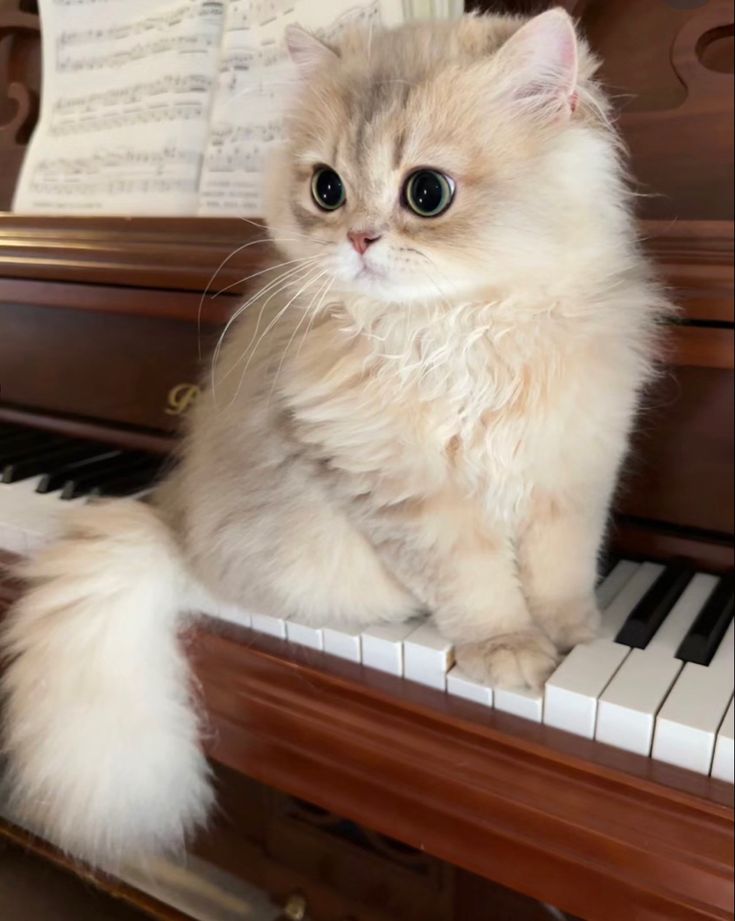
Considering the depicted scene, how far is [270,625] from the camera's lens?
3.38 ft

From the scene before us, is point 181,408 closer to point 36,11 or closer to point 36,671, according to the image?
point 36,671

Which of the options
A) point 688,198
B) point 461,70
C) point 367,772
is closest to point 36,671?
point 367,772

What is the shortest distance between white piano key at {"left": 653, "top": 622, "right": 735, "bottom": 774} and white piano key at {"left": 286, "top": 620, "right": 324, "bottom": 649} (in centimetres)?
42

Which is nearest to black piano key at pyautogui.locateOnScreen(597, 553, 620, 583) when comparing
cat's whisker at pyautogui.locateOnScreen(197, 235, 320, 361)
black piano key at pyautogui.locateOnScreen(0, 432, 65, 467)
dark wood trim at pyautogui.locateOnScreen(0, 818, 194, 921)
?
cat's whisker at pyautogui.locateOnScreen(197, 235, 320, 361)

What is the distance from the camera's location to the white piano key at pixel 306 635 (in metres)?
0.99

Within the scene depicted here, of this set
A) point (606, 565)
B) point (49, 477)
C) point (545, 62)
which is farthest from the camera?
point (49, 477)

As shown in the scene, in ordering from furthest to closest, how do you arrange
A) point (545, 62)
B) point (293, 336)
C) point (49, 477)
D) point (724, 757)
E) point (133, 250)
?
point (49, 477) → point (133, 250) → point (293, 336) → point (545, 62) → point (724, 757)

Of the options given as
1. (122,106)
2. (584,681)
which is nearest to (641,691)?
(584,681)

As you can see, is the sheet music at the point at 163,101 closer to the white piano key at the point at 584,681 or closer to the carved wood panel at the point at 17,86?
the carved wood panel at the point at 17,86

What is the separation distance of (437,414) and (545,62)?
413 millimetres

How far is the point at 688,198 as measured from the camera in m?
0.98

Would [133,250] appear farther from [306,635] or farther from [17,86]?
[306,635]

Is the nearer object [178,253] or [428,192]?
[428,192]

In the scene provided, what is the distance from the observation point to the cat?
878 mm
